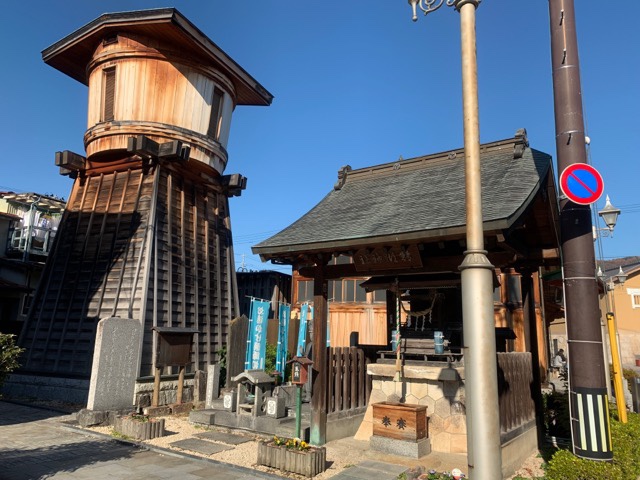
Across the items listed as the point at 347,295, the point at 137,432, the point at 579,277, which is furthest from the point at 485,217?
the point at 347,295

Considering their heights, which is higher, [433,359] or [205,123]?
[205,123]

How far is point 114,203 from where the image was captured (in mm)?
18469

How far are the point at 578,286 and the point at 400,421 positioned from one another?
15.6 feet

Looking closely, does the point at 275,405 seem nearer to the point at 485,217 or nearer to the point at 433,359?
the point at 433,359

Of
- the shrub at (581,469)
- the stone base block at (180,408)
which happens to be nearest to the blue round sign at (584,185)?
the shrub at (581,469)

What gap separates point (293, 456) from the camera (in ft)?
26.8

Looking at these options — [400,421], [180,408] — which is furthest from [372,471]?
[180,408]

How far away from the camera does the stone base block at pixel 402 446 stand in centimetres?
917

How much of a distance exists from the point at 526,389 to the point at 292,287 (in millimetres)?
19837

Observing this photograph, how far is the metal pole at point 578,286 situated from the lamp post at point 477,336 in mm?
3034

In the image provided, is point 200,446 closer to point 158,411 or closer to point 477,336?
point 158,411

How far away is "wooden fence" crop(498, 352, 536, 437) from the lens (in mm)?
8781

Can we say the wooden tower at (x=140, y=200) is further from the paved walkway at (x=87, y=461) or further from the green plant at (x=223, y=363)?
the paved walkway at (x=87, y=461)

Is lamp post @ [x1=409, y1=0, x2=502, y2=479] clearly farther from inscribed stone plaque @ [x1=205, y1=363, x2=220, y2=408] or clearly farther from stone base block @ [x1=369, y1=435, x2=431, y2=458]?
inscribed stone plaque @ [x1=205, y1=363, x2=220, y2=408]
